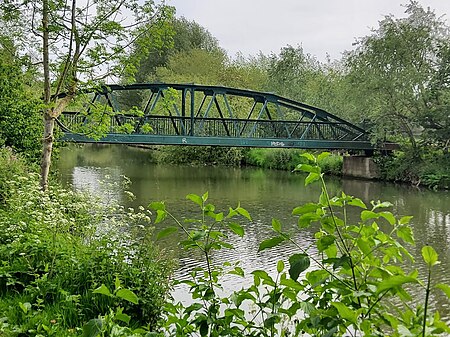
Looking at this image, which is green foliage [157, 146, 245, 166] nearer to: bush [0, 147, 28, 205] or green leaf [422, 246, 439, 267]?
bush [0, 147, 28, 205]

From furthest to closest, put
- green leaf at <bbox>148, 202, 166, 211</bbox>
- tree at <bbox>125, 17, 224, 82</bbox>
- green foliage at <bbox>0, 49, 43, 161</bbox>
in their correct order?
tree at <bbox>125, 17, 224, 82</bbox>
green foliage at <bbox>0, 49, 43, 161</bbox>
green leaf at <bbox>148, 202, 166, 211</bbox>

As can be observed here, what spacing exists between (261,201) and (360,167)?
11.9 m

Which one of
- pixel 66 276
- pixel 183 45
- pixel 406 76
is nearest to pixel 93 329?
pixel 66 276

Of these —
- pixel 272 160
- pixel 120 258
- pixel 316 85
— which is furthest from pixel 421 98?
pixel 120 258

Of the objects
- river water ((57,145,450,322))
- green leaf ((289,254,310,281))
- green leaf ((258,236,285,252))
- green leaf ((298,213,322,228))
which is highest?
green leaf ((298,213,322,228))

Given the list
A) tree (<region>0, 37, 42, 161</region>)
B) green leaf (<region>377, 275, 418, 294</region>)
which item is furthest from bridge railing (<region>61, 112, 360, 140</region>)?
green leaf (<region>377, 275, 418, 294</region>)

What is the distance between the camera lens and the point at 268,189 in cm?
2014

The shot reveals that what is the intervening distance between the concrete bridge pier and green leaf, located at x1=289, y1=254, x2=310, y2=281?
25.4 m

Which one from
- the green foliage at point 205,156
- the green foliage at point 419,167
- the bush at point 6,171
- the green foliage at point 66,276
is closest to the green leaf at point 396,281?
the green foliage at point 66,276

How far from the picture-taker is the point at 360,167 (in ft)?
87.3

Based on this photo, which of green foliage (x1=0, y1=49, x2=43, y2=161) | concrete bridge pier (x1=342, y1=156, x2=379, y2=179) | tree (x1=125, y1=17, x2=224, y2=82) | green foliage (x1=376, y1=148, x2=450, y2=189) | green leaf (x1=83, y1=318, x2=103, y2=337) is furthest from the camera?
tree (x1=125, y1=17, x2=224, y2=82)

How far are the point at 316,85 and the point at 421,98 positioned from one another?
1422cm

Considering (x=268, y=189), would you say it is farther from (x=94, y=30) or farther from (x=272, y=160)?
(x=94, y=30)

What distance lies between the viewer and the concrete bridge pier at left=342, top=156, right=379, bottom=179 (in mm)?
25984
